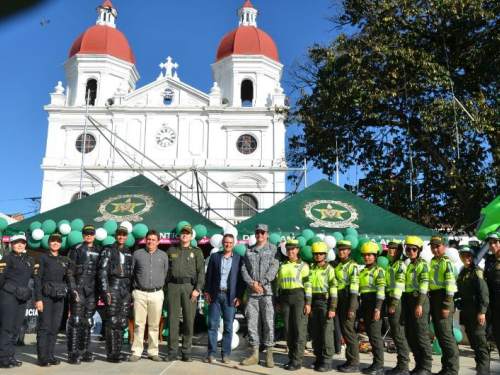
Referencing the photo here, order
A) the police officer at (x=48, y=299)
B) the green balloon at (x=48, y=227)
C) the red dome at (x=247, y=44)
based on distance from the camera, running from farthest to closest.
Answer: the red dome at (x=247, y=44) → the green balloon at (x=48, y=227) → the police officer at (x=48, y=299)

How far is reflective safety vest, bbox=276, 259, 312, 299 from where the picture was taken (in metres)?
6.39

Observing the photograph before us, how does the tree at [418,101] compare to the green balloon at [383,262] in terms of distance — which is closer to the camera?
the green balloon at [383,262]

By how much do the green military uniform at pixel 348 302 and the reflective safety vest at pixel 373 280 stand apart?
0.11 meters

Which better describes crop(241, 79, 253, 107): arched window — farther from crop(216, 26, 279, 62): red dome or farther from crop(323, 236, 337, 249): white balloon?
crop(323, 236, 337, 249): white balloon

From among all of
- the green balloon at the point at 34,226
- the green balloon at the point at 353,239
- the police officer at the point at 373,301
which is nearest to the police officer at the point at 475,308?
the police officer at the point at 373,301

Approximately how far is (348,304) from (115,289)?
10.00ft

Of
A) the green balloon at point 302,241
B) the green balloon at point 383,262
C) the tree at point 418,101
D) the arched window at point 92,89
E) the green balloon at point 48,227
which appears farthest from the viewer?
the arched window at point 92,89

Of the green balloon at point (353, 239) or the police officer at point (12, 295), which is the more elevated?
the green balloon at point (353, 239)

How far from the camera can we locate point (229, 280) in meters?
6.62

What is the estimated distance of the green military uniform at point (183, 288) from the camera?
6.53 metres

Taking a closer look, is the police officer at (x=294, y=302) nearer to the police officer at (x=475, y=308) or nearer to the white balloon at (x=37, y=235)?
the police officer at (x=475, y=308)

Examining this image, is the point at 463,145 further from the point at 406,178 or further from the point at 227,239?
the point at 227,239

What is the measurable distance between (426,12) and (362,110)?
3.22 meters

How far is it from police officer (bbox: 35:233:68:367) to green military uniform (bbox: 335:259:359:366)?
3571 millimetres
